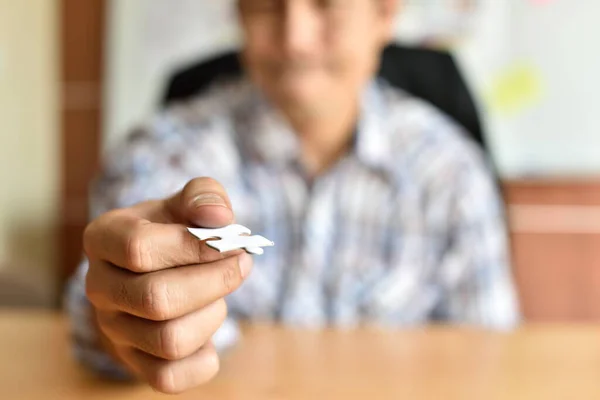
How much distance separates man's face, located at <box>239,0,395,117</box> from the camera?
1.00m

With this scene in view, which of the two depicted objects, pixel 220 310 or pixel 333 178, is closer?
pixel 220 310

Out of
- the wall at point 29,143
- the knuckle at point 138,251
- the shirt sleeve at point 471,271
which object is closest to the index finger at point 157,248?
the knuckle at point 138,251

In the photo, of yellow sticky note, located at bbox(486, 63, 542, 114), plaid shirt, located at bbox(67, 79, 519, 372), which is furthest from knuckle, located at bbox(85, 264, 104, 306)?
yellow sticky note, located at bbox(486, 63, 542, 114)

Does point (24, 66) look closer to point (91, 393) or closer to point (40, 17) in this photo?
point (40, 17)

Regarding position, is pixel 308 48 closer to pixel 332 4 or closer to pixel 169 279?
pixel 332 4

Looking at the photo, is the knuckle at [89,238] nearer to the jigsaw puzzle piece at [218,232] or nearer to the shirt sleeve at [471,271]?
the jigsaw puzzle piece at [218,232]

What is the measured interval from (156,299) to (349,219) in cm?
72

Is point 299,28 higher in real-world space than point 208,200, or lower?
higher

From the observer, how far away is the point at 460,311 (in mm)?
1118

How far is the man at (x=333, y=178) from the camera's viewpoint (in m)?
1.02

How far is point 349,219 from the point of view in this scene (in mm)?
1103

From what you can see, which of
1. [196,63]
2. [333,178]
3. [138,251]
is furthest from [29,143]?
[138,251]

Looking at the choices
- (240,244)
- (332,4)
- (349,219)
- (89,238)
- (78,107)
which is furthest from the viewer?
(78,107)

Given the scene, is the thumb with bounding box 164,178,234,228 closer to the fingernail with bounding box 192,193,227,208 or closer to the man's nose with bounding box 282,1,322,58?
the fingernail with bounding box 192,193,227,208
